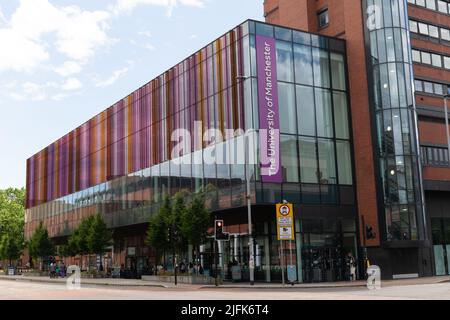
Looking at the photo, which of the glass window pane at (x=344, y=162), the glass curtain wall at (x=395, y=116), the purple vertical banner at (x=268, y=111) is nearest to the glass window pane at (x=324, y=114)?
the glass window pane at (x=344, y=162)

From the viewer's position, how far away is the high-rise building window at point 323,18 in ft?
159

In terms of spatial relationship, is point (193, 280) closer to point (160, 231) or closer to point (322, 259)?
point (160, 231)

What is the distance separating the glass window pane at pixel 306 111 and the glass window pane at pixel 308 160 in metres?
0.66

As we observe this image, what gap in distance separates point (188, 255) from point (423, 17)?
27.7 metres

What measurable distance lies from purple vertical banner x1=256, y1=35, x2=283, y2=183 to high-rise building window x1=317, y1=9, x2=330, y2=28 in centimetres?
827

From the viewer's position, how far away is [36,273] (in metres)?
72.9

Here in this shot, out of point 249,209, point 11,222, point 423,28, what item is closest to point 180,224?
point 249,209

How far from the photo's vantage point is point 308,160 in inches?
1668

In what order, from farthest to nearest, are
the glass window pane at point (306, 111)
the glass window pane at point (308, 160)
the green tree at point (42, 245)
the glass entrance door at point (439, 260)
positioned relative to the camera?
the green tree at point (42, 245) < the glass entrance door at point (439, 260) < the glass window pane at point (306, 111) < the glass window pane at point (308, 160)

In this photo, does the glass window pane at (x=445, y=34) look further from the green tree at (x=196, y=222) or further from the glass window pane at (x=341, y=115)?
the green tree at (x=196, y=222)

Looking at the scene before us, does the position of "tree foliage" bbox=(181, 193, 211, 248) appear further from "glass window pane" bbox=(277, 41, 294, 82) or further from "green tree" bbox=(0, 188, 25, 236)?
"green tree" bbox=(0, 188, 25, 236)

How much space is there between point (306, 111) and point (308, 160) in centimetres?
361

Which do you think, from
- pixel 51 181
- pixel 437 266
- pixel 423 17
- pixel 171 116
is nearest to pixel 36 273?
pixel 51 181

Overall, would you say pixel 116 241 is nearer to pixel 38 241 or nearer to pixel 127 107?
pixel 38 241
